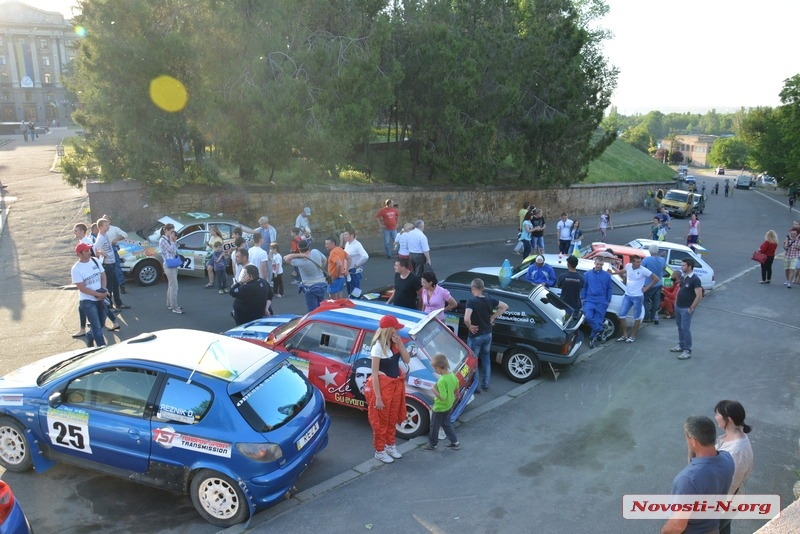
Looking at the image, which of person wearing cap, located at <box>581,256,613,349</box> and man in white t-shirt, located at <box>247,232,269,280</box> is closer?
person wearing cap, located at <box>581,256,613,349</box>

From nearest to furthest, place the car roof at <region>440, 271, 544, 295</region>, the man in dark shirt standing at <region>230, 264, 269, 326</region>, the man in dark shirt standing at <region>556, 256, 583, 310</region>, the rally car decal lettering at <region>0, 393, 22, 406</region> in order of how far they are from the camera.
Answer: the rally car decal lettering at <region>0, 393, 22, 406</region>, the man in dark shirt standing at <region>230, 264, 269, 326</region>, the car roof at <region>440, 271, 544, 295</region>, the man in dark shirt standing at <region>556, 256, 583, 310</region>

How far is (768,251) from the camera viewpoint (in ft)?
55.9

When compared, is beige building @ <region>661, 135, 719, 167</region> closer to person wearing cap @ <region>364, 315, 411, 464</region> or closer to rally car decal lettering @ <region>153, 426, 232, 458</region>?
person wearing cap @ <region>364, 315, 411, 464</region>

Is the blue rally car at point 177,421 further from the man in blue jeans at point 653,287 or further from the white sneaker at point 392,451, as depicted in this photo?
the man in blue jeans at point 653,287

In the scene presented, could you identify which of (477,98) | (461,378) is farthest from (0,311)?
(477,98)

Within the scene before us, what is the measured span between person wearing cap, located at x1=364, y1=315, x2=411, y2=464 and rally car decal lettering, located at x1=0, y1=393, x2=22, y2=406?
3.51 metres

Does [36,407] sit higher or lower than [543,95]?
lower

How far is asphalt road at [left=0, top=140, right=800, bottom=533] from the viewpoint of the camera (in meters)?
5.73

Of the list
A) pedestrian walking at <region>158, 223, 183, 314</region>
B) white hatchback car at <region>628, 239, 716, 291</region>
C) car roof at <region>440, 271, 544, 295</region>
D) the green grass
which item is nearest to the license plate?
car roof at <region>440, 271, 544, 295</region>

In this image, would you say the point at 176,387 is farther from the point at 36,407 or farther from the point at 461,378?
the point at 461,378

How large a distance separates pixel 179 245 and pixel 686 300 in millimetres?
11266

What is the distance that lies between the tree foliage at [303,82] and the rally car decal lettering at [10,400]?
1256 centimetres

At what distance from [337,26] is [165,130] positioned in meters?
→ 7.13

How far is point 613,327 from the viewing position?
12031 mm
